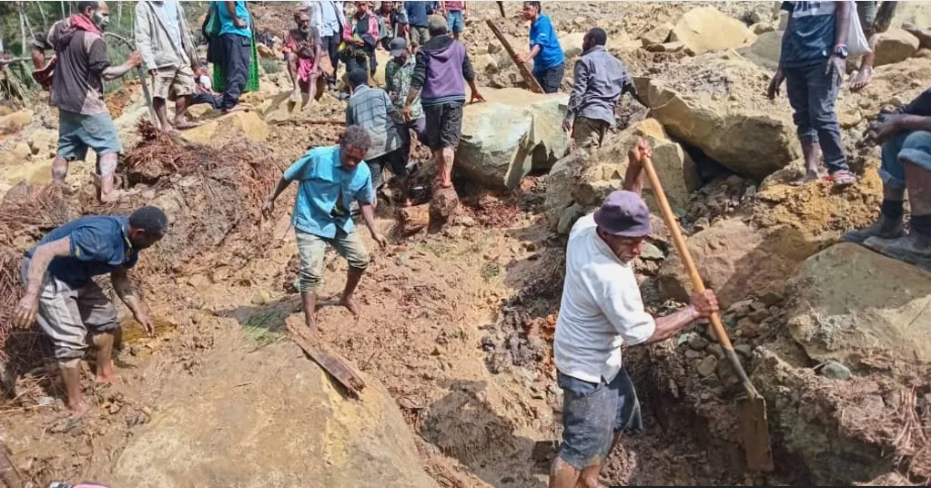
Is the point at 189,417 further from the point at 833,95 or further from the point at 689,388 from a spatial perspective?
the point at 833,95

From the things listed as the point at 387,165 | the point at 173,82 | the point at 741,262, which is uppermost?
the point at 173,82

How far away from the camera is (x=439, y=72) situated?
652cm

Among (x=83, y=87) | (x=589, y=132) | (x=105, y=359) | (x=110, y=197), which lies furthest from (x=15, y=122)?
(x=589, y=132)

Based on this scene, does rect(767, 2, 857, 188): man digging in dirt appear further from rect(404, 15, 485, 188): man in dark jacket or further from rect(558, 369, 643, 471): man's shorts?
rect(404, 15, 485, 188): man in dark jacket

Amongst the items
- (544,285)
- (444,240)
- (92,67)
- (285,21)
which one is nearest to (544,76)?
(444,240)

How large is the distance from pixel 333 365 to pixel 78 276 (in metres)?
1.74

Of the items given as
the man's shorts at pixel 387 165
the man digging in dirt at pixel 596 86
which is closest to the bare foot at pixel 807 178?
the man digging in dirt at pixel 596 86

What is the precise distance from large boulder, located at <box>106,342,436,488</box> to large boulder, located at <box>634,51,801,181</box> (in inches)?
133

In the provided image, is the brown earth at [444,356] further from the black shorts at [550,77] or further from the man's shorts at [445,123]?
the black shorts at [550,77]

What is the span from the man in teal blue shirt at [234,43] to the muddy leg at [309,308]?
3888 mm

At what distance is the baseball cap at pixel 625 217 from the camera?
2.99m

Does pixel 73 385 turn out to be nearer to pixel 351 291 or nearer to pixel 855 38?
pixel 351 291

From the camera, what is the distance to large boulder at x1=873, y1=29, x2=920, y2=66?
20.8 ft

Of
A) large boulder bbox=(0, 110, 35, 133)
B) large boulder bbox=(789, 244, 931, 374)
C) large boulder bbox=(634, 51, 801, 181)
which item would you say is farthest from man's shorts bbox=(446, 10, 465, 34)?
large boulder bbox=(789, 244, 931, 374)
